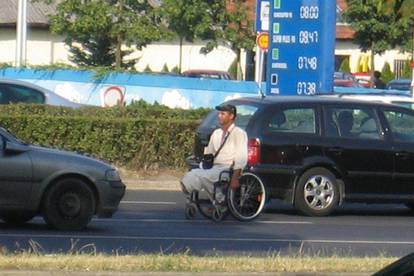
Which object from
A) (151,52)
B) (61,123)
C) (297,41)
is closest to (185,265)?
(61,123)

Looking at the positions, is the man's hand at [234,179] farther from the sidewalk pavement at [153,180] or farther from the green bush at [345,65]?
the green bush at [345,65]

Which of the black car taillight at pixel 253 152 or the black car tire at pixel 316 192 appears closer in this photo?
the black car taillight at pixel 253 152

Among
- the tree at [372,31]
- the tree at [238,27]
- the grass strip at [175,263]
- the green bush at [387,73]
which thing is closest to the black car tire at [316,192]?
the grass strip at [175,263]

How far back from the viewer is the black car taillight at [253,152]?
55.4 feet

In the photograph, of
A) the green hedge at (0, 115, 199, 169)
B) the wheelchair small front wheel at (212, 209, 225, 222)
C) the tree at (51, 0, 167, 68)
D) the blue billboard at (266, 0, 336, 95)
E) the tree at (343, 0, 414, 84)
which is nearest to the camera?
the wheelchair small front wheel at (212, 209, 225, 222)

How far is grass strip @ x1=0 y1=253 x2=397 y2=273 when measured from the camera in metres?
10.8

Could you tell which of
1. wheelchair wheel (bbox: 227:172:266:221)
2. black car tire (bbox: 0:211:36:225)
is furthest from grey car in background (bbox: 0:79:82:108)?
black car tire (bbox: 0:211:36:225)

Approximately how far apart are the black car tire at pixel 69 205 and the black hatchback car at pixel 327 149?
9.48 feet

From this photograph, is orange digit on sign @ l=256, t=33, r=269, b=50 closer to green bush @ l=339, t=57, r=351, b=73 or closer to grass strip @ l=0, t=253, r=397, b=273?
grass strip @ l=0, t=253, r=397, b=273

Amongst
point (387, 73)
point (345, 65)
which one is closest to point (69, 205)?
point (387, 73)

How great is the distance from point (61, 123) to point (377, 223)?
264 inches

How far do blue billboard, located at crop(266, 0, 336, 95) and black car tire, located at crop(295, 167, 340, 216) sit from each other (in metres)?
8.88

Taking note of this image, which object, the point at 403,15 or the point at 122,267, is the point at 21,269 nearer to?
the point at 122,267

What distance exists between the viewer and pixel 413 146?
58.0 feet
